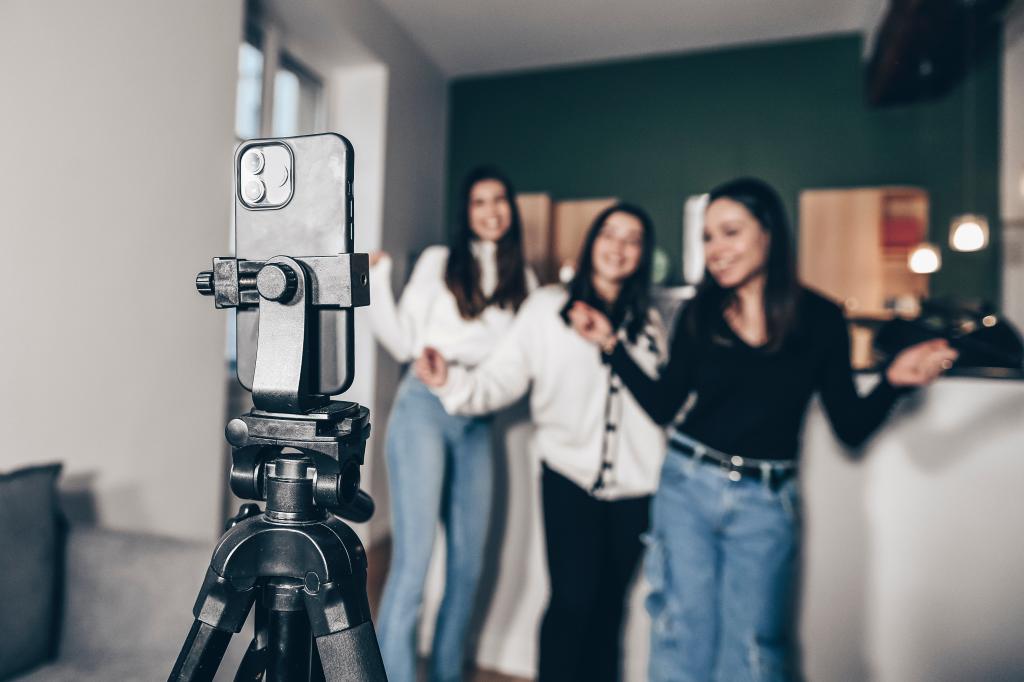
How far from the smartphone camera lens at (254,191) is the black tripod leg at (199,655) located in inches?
14.9

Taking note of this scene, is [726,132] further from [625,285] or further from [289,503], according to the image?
[289,503]

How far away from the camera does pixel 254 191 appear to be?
57 centimetres

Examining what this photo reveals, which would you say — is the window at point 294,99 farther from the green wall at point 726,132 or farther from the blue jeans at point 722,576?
the blue jeans at point 722,576

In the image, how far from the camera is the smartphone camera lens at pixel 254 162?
57 centimetres

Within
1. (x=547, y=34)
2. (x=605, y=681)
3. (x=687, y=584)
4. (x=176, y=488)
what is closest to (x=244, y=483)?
(x=687, y=584)

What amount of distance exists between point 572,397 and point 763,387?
1.44ft

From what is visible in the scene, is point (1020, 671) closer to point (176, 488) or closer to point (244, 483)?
point (244, 483)

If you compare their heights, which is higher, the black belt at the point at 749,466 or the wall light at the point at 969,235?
the wall light at the point at 969,235

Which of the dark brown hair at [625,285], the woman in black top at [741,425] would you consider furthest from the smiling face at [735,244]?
the dark brown hair at [625,285]

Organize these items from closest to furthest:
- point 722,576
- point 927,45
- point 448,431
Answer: point 722,576 < point 448,431 < point 927,45

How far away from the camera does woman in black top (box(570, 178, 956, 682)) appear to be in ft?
3.93

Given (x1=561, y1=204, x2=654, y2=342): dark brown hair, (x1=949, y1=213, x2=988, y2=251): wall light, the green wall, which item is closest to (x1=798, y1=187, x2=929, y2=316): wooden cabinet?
the green wall

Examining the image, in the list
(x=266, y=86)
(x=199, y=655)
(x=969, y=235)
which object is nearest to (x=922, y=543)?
(x=199, y=655)

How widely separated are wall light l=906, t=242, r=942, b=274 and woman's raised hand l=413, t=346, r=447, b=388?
10.2 ft
